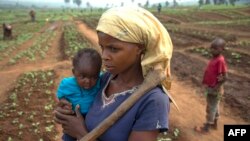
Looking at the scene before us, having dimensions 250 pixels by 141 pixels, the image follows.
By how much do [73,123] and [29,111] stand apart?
5894 mm

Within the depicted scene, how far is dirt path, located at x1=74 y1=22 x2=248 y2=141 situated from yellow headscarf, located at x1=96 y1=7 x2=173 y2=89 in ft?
15.0

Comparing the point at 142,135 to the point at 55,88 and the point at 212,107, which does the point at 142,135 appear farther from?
the point at 55,88

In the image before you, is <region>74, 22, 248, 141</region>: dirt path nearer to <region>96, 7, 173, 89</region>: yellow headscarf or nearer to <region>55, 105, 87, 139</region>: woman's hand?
<region>55, 105, 87, 139</region>: woman's hand

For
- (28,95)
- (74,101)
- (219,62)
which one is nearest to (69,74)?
(28,95)

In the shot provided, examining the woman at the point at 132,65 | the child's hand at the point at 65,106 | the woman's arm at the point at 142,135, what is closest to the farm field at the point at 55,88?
the child's hand at the point at 65,106

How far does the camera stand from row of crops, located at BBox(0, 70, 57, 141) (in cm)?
631

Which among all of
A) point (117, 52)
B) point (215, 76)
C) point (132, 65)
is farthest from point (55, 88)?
point (117, 52)

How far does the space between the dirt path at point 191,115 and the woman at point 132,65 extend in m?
4.45

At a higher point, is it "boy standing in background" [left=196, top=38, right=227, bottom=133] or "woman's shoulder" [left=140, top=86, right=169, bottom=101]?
"woman's shoulder" [left=140, top=86, right=169, bottom=101]

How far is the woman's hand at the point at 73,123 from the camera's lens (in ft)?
6.34

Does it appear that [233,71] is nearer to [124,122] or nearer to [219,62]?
[219,62]

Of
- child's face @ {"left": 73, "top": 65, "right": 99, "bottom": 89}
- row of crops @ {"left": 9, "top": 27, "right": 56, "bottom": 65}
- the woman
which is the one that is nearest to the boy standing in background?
child's face @ {"left": 73, "top": 65, "right": 99, "bottom": 89}

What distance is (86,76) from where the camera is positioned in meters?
2.14

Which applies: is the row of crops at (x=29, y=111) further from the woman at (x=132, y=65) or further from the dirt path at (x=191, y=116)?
the woman at (x=132, y=65)
